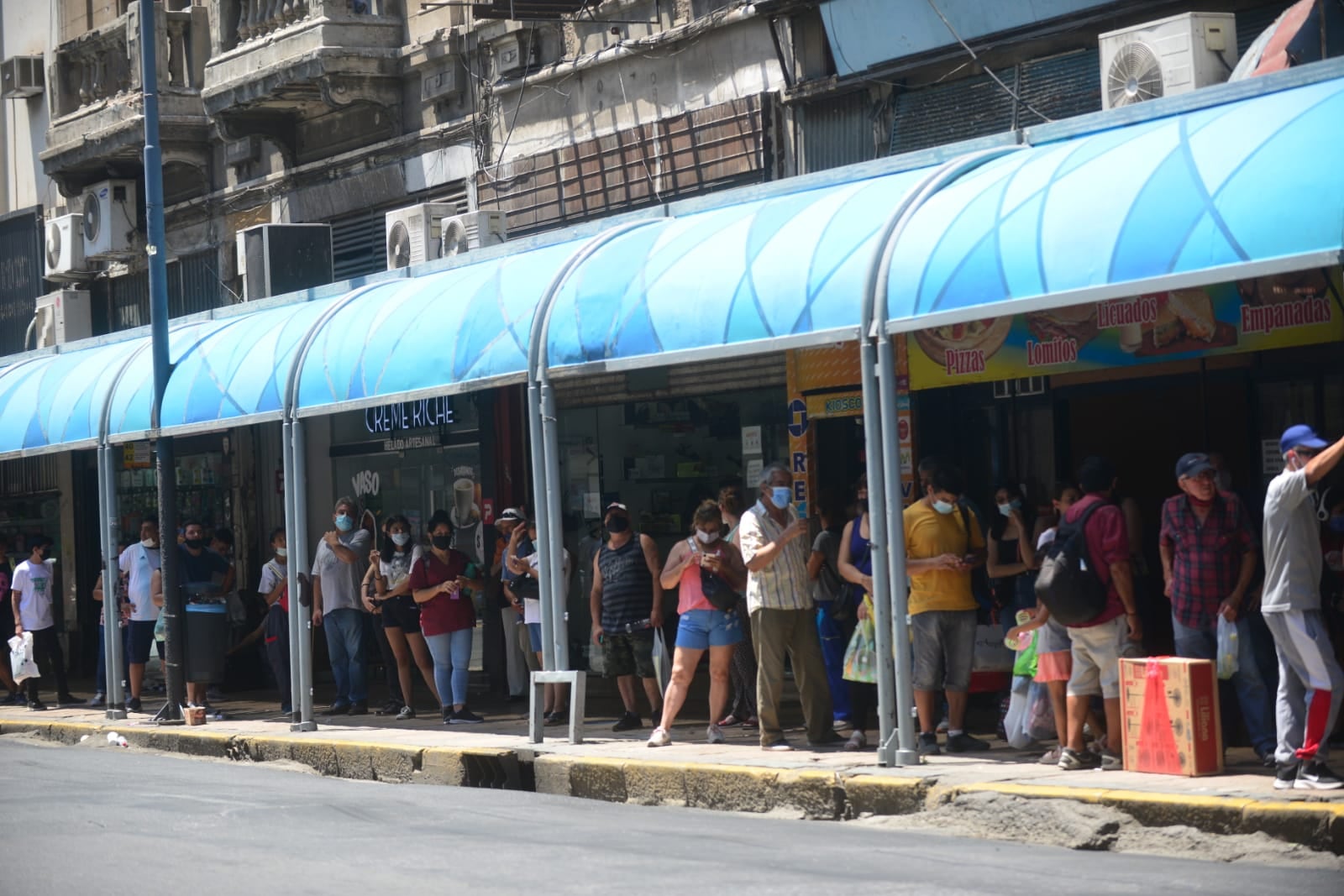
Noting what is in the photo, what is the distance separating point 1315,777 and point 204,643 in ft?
36.8

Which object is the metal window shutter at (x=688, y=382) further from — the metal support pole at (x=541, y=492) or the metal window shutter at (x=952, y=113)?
the metal support pole at (x=541, y=492)

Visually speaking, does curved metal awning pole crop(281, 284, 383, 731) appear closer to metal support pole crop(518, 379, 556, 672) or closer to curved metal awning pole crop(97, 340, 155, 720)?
metal support pole crop(518, 379, 556, 672)

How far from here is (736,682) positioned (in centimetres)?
1482

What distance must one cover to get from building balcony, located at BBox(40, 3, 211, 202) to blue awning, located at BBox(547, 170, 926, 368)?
42.2ft

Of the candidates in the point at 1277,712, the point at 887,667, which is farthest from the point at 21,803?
the point at 1277,712

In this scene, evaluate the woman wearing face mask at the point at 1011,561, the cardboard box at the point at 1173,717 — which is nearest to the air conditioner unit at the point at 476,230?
the woman wearing face mask at the point at 1011,561

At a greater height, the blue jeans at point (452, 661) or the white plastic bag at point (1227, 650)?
the white plastic bag at point (1227, 650)

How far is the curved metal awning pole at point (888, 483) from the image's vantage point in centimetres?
1102

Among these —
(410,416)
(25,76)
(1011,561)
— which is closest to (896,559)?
(1011,561)

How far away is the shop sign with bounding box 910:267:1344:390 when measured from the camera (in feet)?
38.5

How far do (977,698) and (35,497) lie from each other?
56.6ft

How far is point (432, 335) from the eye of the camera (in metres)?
14.3

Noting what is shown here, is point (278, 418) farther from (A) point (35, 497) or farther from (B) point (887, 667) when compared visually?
(A) point (35, 497)

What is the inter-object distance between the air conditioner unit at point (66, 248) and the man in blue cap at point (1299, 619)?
20.7m
